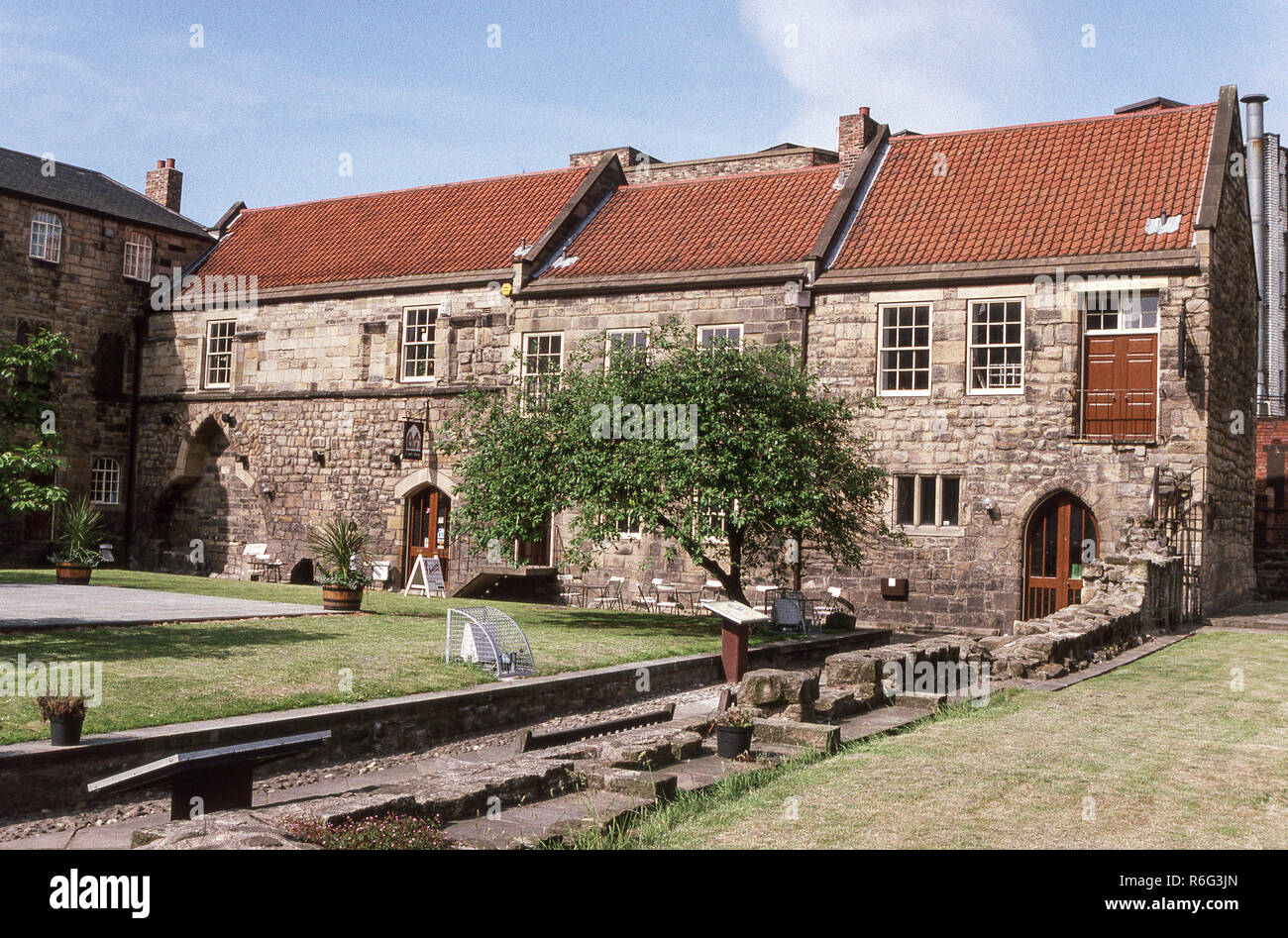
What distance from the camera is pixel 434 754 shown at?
11617mm

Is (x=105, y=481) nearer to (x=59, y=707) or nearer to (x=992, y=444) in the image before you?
(x=992, y=444)

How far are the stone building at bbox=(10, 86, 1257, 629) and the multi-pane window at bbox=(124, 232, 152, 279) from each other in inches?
51.8

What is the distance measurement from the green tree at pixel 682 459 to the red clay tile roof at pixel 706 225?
6.03 meters

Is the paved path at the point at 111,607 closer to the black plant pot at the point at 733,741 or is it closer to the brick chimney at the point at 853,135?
the black plant pot at the point at 733,741

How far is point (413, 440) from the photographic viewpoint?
90.7 ft

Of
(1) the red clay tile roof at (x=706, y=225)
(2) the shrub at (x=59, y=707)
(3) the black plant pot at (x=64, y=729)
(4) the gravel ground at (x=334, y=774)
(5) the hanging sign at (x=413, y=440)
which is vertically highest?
(1) the red clay tile roof at (x=706, y=225)

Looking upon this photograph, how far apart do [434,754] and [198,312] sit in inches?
931

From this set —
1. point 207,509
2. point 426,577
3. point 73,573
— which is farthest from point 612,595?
point 207,509

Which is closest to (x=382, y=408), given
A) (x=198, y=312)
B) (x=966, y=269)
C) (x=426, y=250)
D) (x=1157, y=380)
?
(x=426, y=250)

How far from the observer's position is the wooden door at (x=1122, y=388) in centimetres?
2147

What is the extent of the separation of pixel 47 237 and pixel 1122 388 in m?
25.8

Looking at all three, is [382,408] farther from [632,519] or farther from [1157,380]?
[1157,380]

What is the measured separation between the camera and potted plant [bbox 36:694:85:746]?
341 inches

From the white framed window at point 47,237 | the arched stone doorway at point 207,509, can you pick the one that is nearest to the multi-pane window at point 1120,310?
the arched stone doorway at point 207,509
